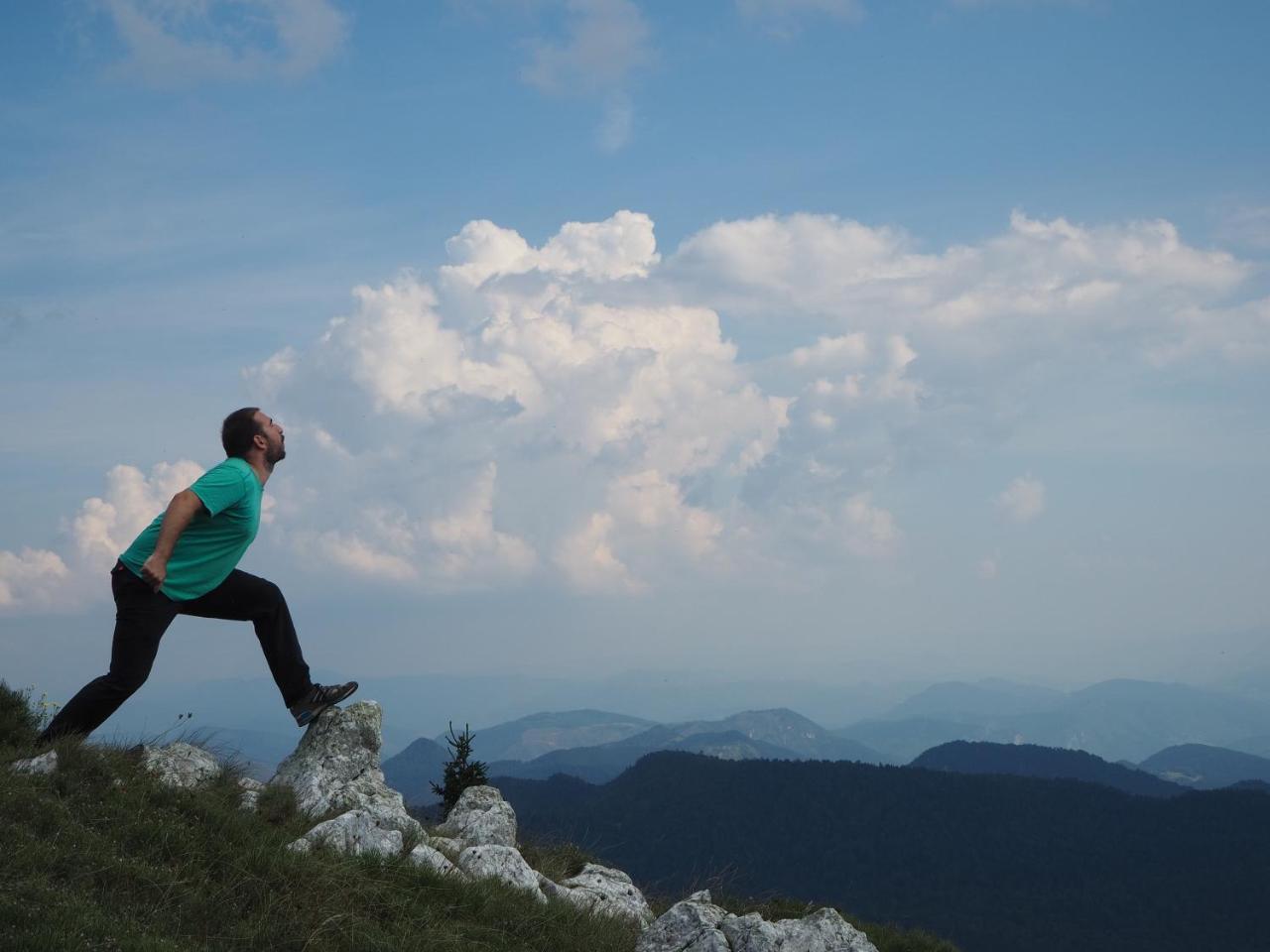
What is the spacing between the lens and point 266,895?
7.68 meters

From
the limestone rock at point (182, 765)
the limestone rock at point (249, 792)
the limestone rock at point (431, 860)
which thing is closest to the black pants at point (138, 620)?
the limestone rock at point (182, 765)

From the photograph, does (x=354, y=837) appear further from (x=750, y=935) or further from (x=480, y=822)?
(x=480, y=822)

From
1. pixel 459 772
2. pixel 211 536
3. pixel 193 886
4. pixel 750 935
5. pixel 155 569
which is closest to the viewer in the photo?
pixel 193 886

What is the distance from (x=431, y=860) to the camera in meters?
9.55

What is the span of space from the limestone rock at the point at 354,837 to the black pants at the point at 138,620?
1926 millimetres

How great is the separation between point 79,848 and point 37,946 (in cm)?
150

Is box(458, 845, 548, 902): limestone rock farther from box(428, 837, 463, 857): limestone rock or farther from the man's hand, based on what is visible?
the man's hand

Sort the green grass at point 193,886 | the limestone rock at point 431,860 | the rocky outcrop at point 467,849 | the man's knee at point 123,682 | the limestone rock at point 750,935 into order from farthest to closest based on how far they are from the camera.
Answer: the limestone rock at point 750,935 < the rocky outcrop at point 467,849 < the limestone rock at point 431,860 < the man's knee at point 123,682 < the green grass at point 193,886

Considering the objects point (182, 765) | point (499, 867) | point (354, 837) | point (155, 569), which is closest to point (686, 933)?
→ point (499, 867)

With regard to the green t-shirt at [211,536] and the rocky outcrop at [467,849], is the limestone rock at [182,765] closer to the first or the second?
the rocky outcrop at [467,849]

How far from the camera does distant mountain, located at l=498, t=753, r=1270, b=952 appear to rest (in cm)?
14938

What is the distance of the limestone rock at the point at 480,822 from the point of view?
12.9 metres

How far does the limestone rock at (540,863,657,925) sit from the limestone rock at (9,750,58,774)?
5.06 metres

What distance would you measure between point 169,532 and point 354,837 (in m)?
3.12
